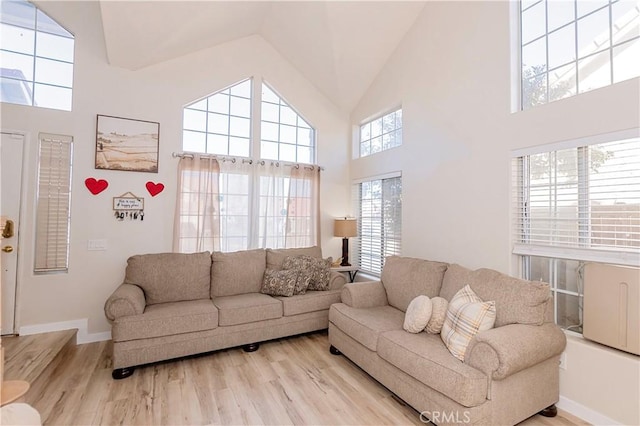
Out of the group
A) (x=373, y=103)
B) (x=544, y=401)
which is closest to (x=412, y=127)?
(x=373, y=103)

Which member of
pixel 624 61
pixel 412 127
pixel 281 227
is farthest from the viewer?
pixel 281 227

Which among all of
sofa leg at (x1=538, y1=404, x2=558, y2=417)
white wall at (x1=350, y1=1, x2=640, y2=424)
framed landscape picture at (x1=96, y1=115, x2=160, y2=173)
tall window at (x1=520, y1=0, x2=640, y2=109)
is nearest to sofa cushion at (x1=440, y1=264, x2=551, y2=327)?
white wall at (x1=350, y1=1, x2=640, y2=424)

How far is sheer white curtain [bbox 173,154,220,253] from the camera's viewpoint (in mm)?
3686

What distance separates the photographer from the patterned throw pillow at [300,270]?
11.4ft

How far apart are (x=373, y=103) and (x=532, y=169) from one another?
2366 mm

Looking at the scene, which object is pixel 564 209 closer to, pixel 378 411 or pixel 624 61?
pixel 624 61

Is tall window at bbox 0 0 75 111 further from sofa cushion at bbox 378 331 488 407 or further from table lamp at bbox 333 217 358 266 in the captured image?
sofa cushion at bbox 378 331 488 407

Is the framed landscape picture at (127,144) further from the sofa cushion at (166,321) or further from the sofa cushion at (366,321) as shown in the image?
the sofa cushion at (366,321)

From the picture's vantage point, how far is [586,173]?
221cm

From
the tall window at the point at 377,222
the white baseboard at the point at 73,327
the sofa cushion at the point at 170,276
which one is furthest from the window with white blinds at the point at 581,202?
the white baseboard at the point at 73,327

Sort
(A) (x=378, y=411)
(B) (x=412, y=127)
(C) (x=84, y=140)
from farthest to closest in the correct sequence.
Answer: (B) (x=412, y=127), (C) (x=84, y=140), (A) (x=378, y=411)

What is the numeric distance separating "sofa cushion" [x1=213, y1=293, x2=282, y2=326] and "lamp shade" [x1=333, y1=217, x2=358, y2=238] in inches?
58.6

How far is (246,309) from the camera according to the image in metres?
3.06

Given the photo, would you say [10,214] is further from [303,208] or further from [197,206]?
[303,208]
